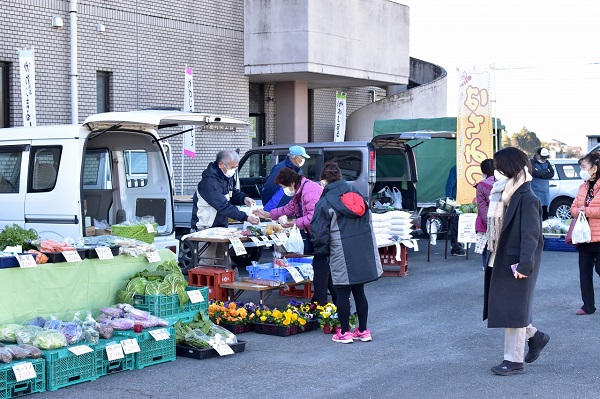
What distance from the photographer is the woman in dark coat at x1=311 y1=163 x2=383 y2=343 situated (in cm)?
884

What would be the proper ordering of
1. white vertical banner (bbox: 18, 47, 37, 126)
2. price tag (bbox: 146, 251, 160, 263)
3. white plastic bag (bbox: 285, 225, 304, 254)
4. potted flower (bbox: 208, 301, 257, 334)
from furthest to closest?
white vertical banner (bbox: 18, 47, 37, 126), white plastic bag (bbox: 285, 225, 304, 254), potted flower (bbox: 208, 301, 257, 334), price tag (bbox: 146, 251, 160, 263)

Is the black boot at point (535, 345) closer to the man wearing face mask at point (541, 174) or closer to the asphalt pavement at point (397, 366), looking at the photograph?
the asphalt pavement at point (397, 366)

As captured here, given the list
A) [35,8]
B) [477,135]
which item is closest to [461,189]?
[477,135]

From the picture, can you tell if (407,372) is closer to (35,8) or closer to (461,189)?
(461,189)

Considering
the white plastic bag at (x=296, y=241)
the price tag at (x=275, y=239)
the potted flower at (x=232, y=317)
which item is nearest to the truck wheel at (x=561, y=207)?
the price tag at (x=275, y=239)

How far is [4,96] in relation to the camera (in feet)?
53.8

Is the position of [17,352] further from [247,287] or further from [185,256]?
[185,256]

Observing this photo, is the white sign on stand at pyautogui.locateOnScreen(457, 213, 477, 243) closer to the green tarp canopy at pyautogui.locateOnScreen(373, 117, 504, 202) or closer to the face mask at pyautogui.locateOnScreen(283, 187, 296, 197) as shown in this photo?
the face mask at pyautogui.locateOnScreen(283, 187, 296, 197)

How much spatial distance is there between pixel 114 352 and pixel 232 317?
214cm

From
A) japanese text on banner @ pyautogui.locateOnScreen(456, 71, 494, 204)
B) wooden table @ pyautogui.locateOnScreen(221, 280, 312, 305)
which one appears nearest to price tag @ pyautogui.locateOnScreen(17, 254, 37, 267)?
wooden table @ pyautogui.locateOnScreen(221, 280, 312, 305)

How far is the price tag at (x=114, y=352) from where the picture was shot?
7.60 m

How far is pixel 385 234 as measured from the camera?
1396 cm

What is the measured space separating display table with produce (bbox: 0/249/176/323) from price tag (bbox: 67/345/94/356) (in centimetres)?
Answer: 76

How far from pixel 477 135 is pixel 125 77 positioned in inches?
282
